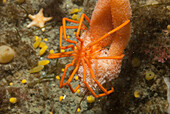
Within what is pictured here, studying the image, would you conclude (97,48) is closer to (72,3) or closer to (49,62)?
(49,62)

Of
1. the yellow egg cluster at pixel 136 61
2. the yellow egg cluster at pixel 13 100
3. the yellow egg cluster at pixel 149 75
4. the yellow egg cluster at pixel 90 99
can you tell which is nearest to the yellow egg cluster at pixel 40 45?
the yellow egg cluster at pixel 13 100

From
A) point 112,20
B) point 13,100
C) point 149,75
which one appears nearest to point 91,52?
point 112,20

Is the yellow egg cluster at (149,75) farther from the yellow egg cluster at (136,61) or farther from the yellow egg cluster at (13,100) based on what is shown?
the yellow egg cluster at (13,100)

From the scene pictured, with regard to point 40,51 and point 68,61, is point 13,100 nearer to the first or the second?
point 40,51

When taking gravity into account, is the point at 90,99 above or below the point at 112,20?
below

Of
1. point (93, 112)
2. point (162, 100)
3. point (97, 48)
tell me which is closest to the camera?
point (97, 48)

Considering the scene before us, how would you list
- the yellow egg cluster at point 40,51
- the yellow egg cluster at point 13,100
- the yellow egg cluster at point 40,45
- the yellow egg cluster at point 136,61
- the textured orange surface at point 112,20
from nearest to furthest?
the textured orange surface at point 112,20 → the yellow egg cluster at point 136,61 → the yellow egg cluster at point 13,100 → the yellow egg cluster at point 40,51 → the yellow egg cluster at point 40,45

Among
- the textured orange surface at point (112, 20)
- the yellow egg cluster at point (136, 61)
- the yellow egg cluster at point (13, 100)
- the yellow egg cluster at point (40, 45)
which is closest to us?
the textured orange surface at point (112, 20)

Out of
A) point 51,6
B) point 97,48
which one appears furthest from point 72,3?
point 97,48

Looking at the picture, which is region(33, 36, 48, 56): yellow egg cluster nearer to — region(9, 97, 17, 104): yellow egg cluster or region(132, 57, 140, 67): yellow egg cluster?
region(9, 97, 17, 104): yellow egg cluster
